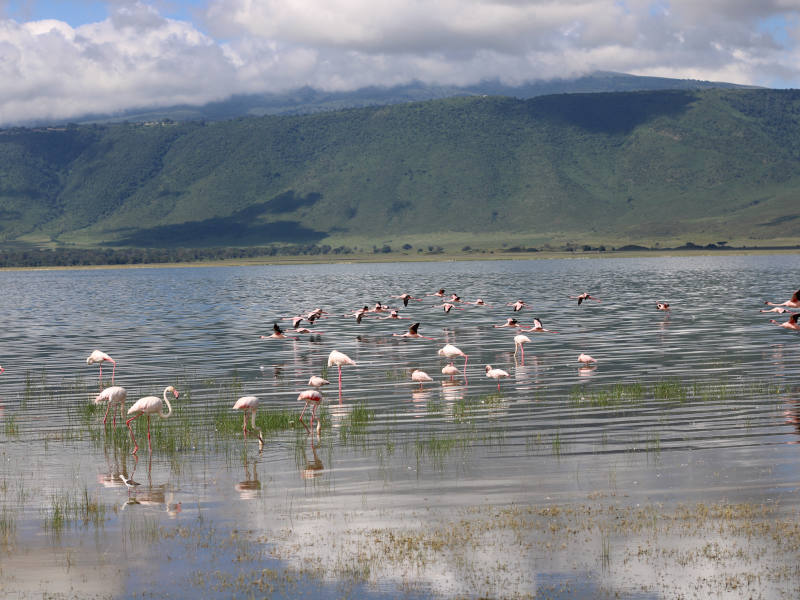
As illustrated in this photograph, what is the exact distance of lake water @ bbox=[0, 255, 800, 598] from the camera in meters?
13.6

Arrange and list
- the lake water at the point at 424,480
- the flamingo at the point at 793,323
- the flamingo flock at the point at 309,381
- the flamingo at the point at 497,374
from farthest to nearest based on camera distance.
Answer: the flamingo at the point at 793,323 < the flamingo at the point at 497,374 < the flamingo flock at the point at 309,381 < the lake water at the point at 424,480

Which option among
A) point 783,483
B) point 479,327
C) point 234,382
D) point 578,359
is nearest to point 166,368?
point 234,382

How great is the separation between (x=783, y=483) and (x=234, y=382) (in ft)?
A: 62.5

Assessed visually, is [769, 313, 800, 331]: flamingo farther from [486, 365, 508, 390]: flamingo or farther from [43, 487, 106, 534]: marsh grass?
[43, 487, 106, 534]: marsh grass

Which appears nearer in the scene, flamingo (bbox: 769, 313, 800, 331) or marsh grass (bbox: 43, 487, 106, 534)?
marsh grass (bbox: 43, 487, 106, 534)

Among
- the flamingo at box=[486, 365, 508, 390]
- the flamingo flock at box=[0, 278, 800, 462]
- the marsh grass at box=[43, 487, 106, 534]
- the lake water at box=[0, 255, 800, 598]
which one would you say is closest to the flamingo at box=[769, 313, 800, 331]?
the flamingo flock at box=[0, 278, 800, 462]

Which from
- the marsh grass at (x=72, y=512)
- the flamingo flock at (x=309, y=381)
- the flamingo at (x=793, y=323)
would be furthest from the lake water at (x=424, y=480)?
the flamingo at (x=793, y=323)

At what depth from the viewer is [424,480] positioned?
1866cm

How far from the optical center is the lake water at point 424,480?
13.6m

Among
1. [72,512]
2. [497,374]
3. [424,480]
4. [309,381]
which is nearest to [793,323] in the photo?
[497,374]

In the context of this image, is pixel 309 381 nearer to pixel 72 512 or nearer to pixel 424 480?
pixel 424 480

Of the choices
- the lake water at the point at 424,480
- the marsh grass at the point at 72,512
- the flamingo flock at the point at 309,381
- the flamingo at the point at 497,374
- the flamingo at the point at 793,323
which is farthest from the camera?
the flamingo at the point at 793,323

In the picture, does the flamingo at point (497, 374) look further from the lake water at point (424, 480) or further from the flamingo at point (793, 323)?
the flamingo at point (793, 323)

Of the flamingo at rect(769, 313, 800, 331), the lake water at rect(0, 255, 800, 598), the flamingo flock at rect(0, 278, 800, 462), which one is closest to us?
the lake water at rect(0, 255, 800, 598)
